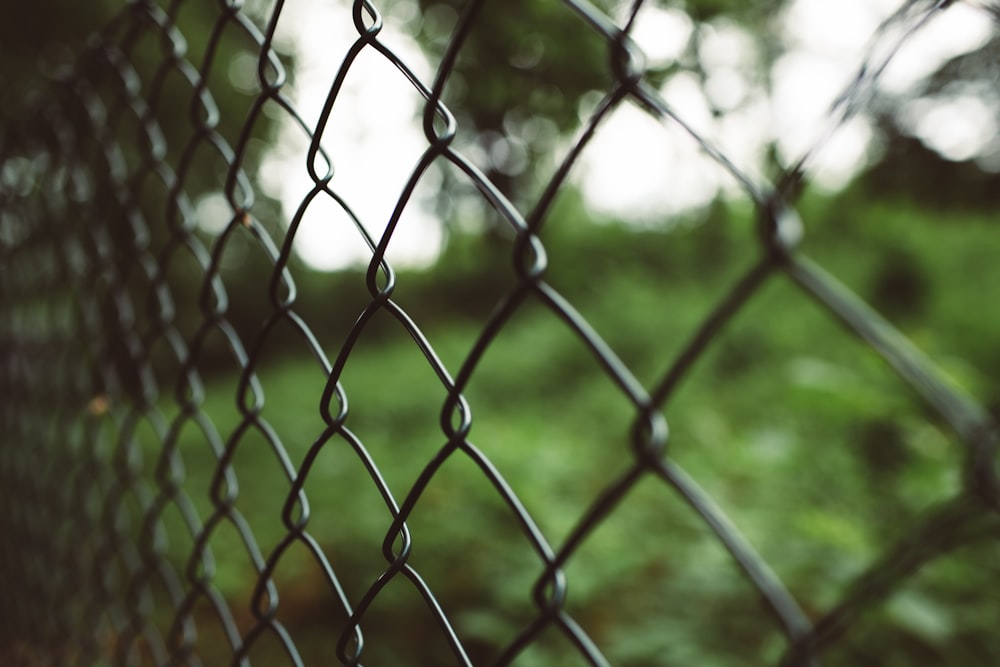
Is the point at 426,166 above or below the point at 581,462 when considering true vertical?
below

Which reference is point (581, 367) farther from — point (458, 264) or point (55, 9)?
point (55, 9)

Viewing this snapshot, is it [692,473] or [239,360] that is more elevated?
[692,473]

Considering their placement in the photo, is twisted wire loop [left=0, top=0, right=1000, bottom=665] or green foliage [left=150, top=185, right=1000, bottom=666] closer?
twisted wire loop [left=0, top=0, right=1000, bottom=665]

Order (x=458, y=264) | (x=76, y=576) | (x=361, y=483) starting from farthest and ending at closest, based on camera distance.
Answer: (x=458, y=264), (x=361, y=483), (x=76, y=576)

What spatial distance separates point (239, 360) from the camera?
808mm

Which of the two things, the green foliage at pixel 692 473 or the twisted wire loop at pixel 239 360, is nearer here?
the twisted wire loop at pixel 239 360

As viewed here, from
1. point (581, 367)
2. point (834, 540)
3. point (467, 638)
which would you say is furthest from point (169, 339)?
point (581, 367)

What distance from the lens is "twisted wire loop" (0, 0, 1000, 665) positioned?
288 mm

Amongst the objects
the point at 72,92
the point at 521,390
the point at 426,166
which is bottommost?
the point at 426,166

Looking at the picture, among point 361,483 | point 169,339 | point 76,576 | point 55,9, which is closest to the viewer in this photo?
point 169,339

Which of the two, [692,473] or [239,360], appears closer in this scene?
[239,360]

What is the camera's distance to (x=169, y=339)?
37.4 inches

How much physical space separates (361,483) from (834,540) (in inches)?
82.3

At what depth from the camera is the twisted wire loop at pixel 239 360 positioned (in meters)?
0.29
